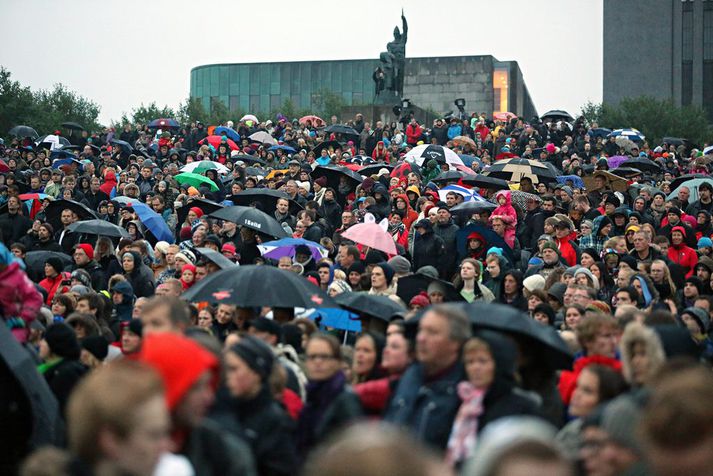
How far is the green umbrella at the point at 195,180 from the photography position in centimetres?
2206

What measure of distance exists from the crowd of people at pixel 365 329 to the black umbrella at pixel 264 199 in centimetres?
6

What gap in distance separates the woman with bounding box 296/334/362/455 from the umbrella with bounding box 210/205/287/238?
869cm

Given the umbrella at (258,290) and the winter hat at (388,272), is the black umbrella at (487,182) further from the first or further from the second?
the umbrella at (258,290)

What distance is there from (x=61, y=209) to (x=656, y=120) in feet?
156

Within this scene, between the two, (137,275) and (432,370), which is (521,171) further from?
(432,370)

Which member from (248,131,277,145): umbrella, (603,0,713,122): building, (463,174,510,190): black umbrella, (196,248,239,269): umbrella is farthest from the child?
(603,0,713,122): building

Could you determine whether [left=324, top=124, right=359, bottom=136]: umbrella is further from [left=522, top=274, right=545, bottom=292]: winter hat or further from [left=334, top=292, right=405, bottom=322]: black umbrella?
[left=334, top=292, right=405, bottom=322]: black umbrella

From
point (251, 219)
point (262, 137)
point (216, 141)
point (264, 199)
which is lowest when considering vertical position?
point (251, 219)

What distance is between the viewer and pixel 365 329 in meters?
9.41

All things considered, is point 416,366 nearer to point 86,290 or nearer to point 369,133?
point 86,290

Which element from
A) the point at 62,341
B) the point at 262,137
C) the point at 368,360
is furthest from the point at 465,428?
the point at 262,137

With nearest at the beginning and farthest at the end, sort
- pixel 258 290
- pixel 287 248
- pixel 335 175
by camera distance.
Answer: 1. pixel 258 290
2. pixel 287 248
3. pixel 335 175

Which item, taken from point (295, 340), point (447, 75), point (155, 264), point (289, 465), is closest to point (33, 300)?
point (295, 340)

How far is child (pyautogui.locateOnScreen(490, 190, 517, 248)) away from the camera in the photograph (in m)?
16.5
